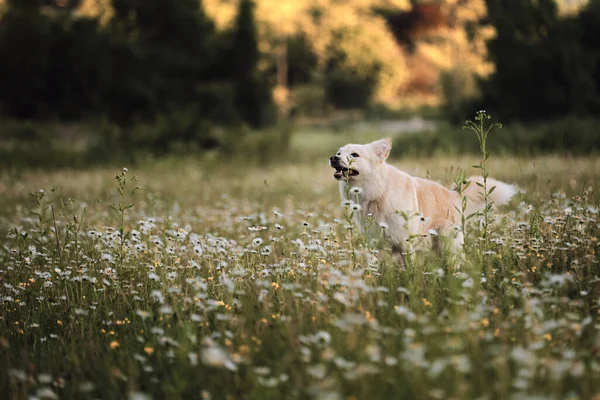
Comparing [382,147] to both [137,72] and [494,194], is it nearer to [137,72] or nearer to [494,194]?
[494,194]

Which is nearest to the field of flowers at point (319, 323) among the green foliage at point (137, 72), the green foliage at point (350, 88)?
the green foliage at point (137, 72)

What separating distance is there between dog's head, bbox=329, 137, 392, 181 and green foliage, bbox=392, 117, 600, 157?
36.6 feet

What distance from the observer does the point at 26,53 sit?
2348cm

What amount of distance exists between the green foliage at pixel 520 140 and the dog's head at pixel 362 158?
36.6 ft

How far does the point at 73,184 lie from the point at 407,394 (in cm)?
1208

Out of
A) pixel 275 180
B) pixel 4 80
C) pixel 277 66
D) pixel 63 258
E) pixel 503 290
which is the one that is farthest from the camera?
pixel 277 66

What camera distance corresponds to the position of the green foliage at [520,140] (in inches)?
639

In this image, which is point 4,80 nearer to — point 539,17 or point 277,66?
point 539,17

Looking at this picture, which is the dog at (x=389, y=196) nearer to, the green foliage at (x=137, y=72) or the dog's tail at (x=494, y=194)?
the dog's tail at (x=494, y=194)

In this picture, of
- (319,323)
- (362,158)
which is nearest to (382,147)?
(362,158)

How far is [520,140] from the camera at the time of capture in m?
17.5

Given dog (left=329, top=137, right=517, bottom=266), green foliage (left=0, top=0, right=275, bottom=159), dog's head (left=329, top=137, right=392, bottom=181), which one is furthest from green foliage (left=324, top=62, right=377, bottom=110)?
dog's head (left=329, top=137, right=392, bottom=181)

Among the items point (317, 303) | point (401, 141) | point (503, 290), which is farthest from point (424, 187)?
point (401, 141)

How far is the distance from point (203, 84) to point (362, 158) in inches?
975
